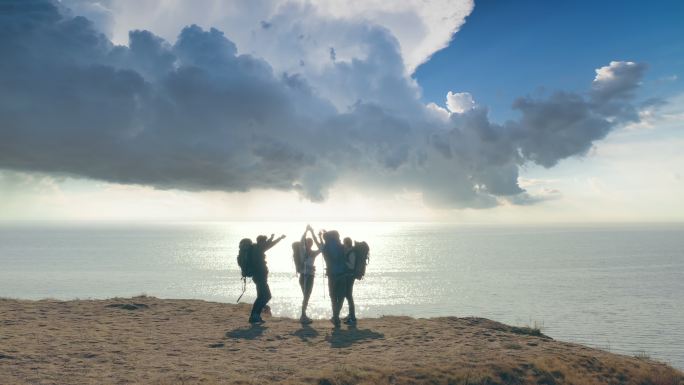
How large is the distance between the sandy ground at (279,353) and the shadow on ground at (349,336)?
0.11 ft

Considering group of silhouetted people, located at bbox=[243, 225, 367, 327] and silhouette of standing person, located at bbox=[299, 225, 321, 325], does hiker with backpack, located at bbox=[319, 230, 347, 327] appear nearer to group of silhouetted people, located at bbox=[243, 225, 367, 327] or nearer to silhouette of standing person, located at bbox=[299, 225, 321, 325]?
group of silhouetted people, located at bbox=[243, 225, 367, 327]

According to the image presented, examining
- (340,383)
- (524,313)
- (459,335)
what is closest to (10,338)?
(340,383)

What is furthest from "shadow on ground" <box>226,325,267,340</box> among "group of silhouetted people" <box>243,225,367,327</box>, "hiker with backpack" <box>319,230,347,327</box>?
"hiker with backpack" <box>319,230,347,327</box>

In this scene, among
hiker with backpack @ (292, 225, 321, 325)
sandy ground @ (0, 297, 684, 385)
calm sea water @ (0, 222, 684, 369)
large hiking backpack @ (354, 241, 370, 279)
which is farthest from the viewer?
calm sea water @ (0, 222, 684, 369)

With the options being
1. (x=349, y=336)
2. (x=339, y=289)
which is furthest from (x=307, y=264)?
(x=349, y=336)

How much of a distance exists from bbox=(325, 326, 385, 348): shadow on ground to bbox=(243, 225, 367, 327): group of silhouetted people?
1.86ft

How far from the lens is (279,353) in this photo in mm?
12750

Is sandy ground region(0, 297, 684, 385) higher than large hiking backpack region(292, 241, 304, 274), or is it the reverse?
large hiking backpack region(292, 241, 304, 274)

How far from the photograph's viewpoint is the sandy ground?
10.7 m

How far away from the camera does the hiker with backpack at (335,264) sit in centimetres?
1566

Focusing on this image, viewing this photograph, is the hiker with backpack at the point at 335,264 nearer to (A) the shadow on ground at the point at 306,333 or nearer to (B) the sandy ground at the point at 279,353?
(A) the shadow on ground at the point at 306,333

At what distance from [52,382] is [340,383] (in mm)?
6046

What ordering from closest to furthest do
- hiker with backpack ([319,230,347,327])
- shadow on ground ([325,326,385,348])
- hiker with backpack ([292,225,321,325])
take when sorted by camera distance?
shadow on ground ([325,326,385,348]) < hiker with backpack ([319,230,347,327]) < hiker with backpack ([292,225,321,325])

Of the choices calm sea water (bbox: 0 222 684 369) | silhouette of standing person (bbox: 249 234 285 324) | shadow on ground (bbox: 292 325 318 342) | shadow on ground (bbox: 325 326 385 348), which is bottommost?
calm sea water (bbox: 0 222 684 369)
